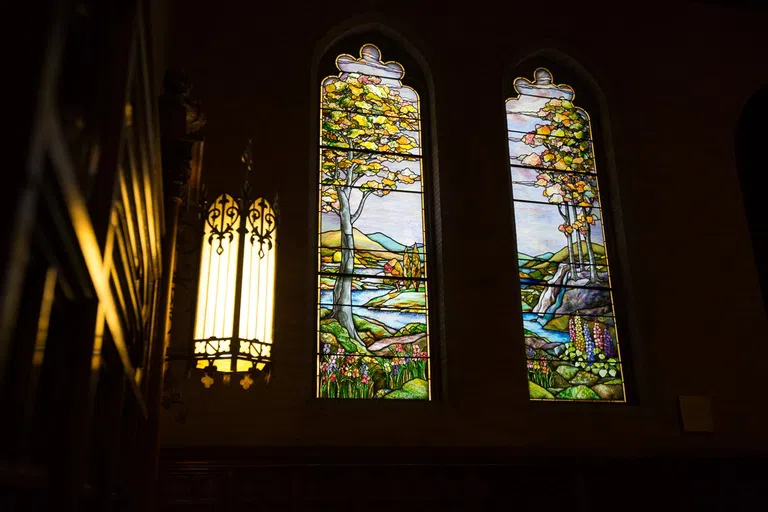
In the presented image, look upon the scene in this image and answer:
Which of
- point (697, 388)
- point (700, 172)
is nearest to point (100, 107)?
point (697, 388)

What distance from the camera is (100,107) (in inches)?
41.4

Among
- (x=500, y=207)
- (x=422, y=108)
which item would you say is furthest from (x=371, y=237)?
(x=422, y=108)

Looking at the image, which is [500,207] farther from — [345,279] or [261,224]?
[261,224]

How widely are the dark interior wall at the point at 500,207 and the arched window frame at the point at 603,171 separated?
0.12ft

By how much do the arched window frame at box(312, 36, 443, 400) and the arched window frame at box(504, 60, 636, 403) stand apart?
561 mm

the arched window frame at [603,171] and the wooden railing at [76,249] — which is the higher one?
the arched window frame at [603,171]

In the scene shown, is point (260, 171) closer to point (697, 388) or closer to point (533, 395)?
point (533, 395)

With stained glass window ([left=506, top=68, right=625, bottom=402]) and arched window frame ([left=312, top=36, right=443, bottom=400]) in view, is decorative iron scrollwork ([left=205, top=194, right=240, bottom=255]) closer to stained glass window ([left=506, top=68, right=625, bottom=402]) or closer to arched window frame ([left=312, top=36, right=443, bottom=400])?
arched window frame ([left=312, top=36, right=443, bottom=400])

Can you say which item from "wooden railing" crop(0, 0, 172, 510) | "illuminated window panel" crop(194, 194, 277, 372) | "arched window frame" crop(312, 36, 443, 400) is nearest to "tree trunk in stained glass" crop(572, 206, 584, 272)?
"arched window frame" crop(312, 36, 443, 400)

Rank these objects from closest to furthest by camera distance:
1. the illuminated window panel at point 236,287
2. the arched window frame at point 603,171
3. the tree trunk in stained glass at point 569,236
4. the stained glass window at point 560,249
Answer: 1. the illuminated window panel at point 236,287
2. the stained glass window at point 560,249
3. the arched window frame at point 603,171
4. the tree trunk in stained glass at point 569,236

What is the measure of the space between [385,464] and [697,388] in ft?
7.41

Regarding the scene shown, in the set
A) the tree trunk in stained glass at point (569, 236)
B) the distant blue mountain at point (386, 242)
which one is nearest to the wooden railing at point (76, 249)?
the distant blue mountain at point (386, 242)

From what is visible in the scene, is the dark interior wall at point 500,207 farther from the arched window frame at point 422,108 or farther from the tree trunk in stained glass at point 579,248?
the tree trunk in stained glass at point 579,248

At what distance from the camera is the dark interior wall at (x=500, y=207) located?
4656 mm
